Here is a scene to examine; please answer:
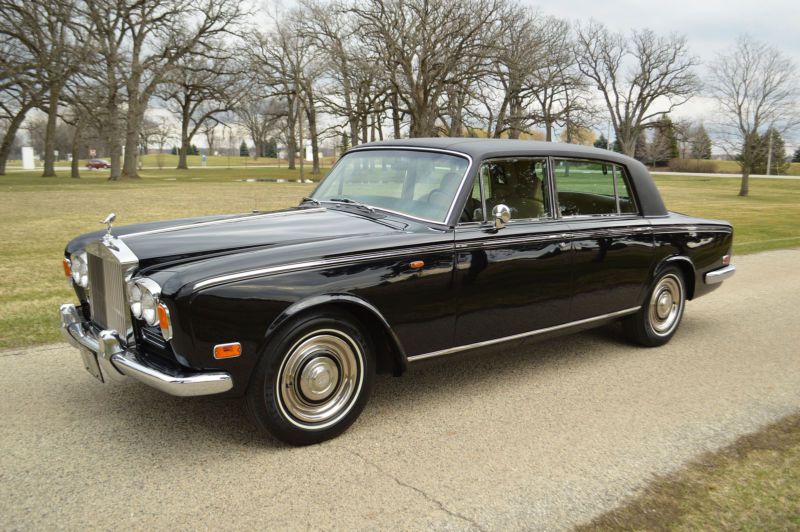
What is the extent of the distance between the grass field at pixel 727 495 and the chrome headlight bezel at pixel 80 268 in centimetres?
330

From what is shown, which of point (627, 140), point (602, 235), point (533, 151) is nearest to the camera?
point (533, 151)

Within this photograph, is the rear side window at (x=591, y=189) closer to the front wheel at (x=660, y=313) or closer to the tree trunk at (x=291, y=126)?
the front wheel at (x=660, y=313)

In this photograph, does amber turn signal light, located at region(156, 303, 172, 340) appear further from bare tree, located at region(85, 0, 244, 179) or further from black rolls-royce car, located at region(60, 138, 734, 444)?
bare tree, located at region(85, 0, 244, 179)

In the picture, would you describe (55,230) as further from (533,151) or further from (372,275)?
(372,275)

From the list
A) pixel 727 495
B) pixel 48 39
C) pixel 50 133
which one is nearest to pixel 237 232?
pixel 727 495

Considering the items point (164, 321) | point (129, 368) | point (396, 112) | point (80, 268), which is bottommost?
point (129, 368)

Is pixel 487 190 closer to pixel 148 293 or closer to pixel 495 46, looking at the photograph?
pixel 148 293

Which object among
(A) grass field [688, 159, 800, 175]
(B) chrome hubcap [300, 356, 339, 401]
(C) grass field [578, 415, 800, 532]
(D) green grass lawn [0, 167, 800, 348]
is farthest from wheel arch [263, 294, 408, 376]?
(A) grass field [688, 159, 800, 175]

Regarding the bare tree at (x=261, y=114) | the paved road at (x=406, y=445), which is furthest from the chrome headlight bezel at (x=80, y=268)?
the bare tree at (x=261, y=114)

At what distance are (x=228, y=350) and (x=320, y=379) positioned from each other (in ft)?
1.83

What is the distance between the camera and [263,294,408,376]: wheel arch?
10.6 feet

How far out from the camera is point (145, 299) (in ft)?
10.6

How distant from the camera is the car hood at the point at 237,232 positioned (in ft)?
11.6

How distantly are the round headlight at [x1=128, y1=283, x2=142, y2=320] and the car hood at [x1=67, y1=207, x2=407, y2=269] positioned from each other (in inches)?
6.6
